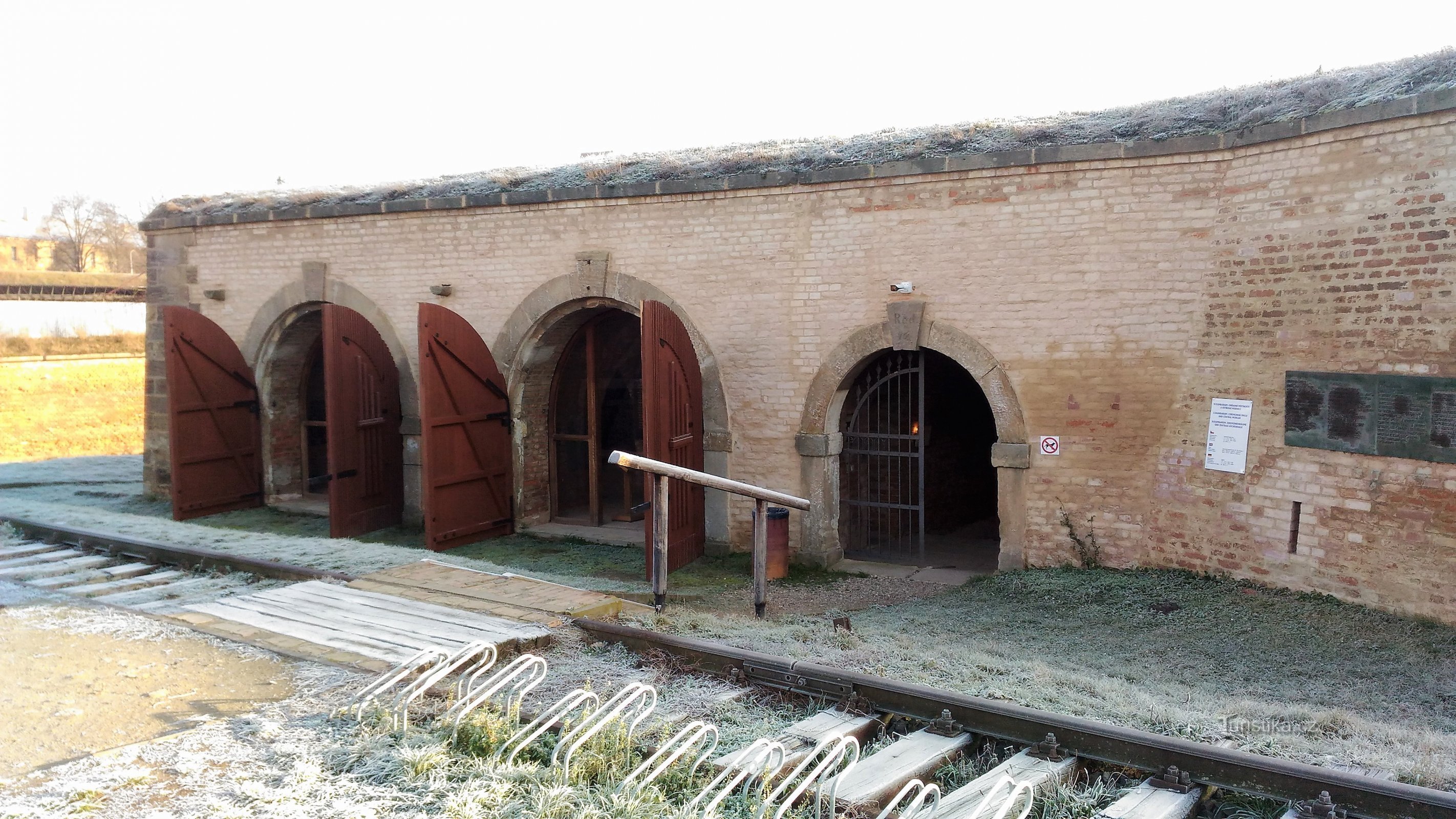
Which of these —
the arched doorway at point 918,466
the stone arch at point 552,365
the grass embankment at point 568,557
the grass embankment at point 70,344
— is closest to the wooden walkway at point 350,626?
the grass embankment at point 568,557

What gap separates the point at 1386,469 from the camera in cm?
750

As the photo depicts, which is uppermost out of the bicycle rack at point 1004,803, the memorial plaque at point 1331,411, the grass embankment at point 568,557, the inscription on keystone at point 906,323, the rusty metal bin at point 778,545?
the inscription on keystone at point 906,323

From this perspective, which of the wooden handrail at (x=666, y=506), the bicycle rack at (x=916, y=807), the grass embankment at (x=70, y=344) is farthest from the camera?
the grass embankment at (x=70, y=344)

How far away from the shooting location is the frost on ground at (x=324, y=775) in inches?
151

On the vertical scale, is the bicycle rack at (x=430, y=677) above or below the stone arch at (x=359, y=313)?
below

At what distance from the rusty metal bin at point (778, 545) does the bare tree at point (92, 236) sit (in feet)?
178

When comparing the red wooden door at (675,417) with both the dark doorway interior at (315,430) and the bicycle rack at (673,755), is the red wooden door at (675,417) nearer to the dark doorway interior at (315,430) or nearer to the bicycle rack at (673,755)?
the bicycle rack at (673,755)

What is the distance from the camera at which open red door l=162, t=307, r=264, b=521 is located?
13.3m

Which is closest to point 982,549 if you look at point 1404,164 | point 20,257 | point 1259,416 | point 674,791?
point 1259,416

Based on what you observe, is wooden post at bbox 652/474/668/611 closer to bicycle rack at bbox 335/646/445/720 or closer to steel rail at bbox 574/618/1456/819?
steel rail at bbox 574/618/1456/819

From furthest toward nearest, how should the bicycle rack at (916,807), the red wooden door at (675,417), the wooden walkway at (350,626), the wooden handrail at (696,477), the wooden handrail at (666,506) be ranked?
Result: the red wooden door at (675,417) → the wooden handrail at (666,506) → the wooden handrail at (696,477) → the wooden walkway at (350,626) → the bicycle rack at (916,807)

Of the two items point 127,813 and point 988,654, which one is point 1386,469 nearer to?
point 988,654

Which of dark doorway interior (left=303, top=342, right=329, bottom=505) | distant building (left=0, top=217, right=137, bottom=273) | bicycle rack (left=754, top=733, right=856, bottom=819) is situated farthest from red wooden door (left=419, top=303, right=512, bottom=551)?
distant building (left=0, top=217, right=137, bottom=273)

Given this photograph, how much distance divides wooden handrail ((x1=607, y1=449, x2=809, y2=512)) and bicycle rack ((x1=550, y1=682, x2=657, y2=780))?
1.93m
